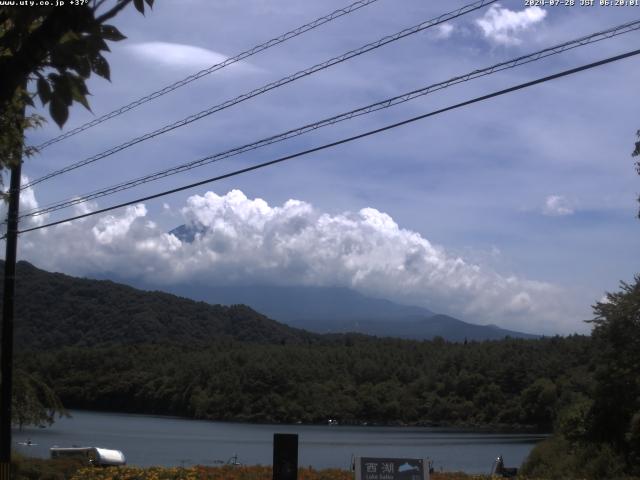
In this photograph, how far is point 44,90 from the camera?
446 cm

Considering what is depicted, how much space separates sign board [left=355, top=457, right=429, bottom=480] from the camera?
11.7 metres

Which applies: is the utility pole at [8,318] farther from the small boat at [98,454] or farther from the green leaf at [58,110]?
the small boat at [98,454]

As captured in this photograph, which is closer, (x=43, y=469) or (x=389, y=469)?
(x=389, y=469)

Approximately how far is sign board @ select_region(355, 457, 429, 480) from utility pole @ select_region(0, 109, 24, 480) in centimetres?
824

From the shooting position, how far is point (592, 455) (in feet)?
85.4

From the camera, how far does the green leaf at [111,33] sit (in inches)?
175

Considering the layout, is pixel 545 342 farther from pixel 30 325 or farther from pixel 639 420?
pixel 639 420

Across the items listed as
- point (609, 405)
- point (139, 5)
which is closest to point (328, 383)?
point (609, 405)

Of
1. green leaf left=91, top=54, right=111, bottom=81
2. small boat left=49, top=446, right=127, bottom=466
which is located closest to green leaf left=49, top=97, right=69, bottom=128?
green leaf left=91, top=54, right=111, bottom=81

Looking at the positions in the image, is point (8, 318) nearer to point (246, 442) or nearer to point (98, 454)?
point (98, 454)

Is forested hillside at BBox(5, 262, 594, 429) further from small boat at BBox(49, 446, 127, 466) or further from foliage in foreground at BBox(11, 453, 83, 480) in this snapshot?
foliage in foreground at BBox(11, 453, 83, 480)

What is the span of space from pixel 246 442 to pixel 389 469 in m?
49.1

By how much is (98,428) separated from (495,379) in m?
35.8

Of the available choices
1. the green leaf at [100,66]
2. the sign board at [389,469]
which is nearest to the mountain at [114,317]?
the sign board at [389,469]
